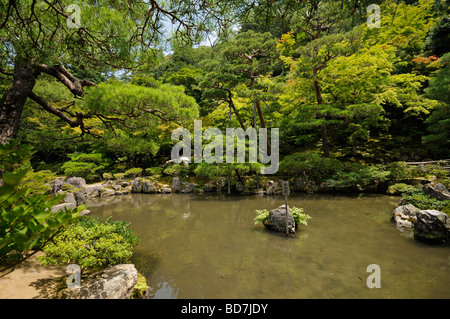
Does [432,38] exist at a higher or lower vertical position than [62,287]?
higher

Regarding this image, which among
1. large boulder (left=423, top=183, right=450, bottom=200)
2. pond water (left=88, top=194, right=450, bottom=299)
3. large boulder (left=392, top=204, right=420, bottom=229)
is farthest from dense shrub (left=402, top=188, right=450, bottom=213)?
pond water (left=88, top=194, right=450, bottom=299)

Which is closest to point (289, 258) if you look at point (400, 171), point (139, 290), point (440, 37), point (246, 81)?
point (139, 290)

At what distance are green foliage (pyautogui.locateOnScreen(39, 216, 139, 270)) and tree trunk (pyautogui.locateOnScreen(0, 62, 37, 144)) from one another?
1584 millimetres

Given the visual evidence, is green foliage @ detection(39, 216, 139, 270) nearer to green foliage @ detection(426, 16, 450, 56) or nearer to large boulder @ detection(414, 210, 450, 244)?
large boulder @ detection(414, 210, 450, 244)

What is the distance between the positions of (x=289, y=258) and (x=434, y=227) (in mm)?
3187

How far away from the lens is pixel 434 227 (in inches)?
168

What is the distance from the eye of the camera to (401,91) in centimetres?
1129

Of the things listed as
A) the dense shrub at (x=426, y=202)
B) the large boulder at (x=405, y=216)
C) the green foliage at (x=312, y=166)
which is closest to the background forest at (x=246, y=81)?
the green foliage at (x=312, y=166)

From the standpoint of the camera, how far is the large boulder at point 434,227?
421 cm

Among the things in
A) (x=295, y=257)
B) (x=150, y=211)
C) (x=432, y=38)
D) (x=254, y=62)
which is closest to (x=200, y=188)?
(x=150, y=211)

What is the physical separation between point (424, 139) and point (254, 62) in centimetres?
909

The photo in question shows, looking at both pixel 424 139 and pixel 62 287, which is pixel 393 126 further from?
pixel 62 287

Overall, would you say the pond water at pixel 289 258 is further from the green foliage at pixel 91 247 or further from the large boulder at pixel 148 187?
the large boulder at pixel 148 187

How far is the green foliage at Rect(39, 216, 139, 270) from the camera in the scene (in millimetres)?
2861
